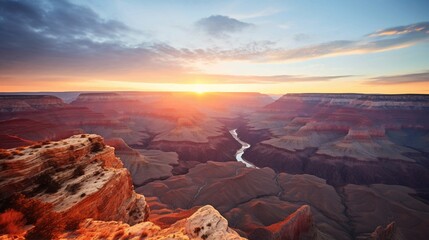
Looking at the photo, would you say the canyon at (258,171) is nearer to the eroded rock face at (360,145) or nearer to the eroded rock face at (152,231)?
the eroded rock face at (152,231)

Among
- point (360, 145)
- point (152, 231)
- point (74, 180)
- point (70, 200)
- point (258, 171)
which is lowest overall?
point (258, 171)

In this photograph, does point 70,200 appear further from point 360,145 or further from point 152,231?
point 360,145

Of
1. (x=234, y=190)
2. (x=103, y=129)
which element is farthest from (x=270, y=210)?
(x=103, y=129)

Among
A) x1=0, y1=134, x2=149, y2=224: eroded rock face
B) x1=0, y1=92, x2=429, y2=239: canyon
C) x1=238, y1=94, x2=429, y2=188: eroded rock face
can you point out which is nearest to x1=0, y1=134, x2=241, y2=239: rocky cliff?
x1=0, y1=134, x2=149, y2=224: eroded rock face

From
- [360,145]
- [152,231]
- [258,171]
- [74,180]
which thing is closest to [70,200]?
[74,180]

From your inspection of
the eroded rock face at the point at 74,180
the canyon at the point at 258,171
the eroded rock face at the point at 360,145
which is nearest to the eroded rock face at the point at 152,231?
the canyon at the point at 258,171

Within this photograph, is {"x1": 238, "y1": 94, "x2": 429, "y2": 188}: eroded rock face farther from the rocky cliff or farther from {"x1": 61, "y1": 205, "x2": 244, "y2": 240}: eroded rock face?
the rocky cliff
